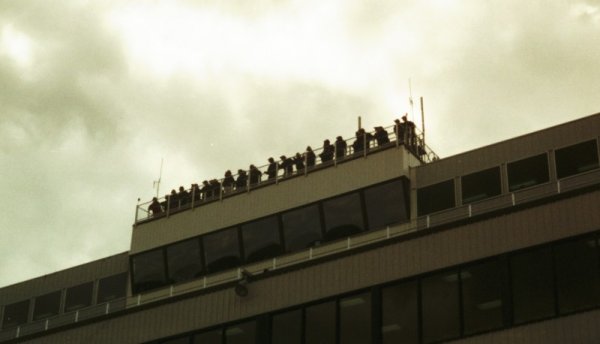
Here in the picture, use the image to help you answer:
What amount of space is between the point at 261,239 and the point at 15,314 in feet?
49.7

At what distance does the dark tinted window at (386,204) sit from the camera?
4359 cm

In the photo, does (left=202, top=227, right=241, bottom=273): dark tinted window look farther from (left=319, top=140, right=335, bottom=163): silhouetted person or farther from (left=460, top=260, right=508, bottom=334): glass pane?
(left=460, top=260, right=508, bottom=334): glass pane

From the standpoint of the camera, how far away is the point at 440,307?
36.8m

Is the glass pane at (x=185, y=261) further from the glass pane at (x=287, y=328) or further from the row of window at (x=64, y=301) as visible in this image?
the glass pane at (x=287, y=328)

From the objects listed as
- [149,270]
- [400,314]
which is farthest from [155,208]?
[400,314]

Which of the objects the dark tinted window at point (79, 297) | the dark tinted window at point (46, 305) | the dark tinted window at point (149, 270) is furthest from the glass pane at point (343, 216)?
the dark tinted window at point (46, 305)

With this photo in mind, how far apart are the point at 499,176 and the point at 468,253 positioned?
612cm

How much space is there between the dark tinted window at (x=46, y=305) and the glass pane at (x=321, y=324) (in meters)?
18.0

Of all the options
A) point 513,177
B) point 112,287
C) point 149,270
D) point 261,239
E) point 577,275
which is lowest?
point 577,275

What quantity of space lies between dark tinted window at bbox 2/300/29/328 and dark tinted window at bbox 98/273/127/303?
188 inches

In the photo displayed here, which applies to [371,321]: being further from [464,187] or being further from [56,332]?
[56,332]

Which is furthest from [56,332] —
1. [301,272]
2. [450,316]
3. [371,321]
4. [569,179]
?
[569,179]

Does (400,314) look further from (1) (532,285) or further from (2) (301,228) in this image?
(2) (301,228)

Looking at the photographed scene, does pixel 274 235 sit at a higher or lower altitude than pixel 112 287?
higher
